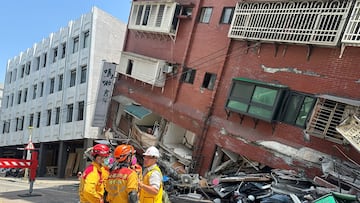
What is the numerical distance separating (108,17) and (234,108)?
55.5 feet

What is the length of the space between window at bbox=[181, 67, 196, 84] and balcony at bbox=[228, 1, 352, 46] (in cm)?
278

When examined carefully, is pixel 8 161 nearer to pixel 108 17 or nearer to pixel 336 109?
pixel 336 109

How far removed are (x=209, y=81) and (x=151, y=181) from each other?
1065 cm

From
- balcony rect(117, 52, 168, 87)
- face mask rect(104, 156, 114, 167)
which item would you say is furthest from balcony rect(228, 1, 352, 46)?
face mask rect(104, 156, 114, 167)

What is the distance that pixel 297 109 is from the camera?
11609 mm

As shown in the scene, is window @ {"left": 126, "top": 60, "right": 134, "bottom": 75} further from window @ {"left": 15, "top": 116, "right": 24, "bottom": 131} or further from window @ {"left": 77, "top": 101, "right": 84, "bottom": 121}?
window @ {"left": 15, "top": 116, "right": 24, "bottom": 131}

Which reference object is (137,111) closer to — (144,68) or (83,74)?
(144,68)

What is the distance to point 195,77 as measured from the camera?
1582 centimetres

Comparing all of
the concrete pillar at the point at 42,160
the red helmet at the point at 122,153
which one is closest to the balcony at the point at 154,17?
the red helmet at the point at 122,153

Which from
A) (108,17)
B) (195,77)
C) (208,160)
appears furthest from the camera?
(108,17)

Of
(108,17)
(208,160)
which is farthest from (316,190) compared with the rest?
(108,17)

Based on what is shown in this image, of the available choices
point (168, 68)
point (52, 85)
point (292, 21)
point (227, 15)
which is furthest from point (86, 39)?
point (292, 21)

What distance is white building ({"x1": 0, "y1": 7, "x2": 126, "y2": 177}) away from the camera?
1000 inches

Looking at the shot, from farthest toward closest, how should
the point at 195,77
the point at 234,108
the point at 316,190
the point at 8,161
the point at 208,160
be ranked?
the point at 195,77, the point at 208,160, the point at 234,108, the point at 8,161, the point at 316,190
